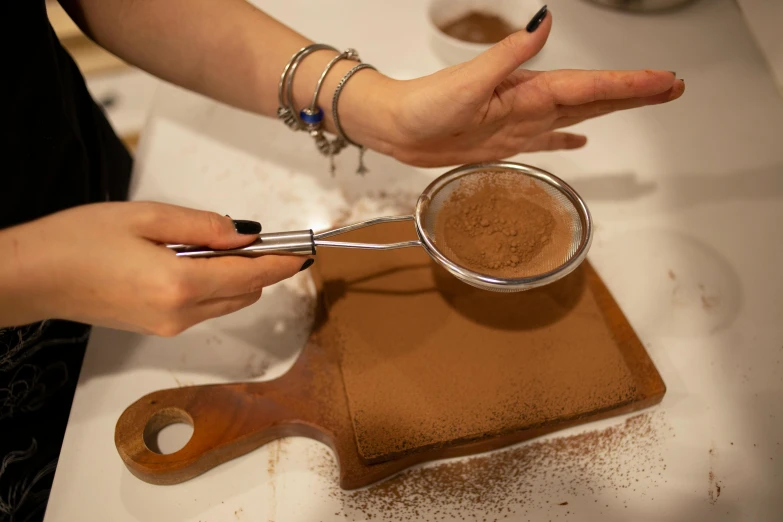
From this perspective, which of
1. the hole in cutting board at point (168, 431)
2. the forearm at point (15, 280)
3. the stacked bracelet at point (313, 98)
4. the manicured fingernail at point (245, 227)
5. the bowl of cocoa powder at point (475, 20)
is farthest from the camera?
the bowl of cocoa powder at point (475, 20)

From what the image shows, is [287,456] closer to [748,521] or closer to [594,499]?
[594,499]

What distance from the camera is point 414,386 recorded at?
76cm

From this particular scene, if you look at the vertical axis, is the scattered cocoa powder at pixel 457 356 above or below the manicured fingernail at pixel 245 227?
below

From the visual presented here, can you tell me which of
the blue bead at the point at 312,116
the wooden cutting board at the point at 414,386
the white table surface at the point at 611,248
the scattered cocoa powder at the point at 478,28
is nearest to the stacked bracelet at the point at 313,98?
the blue bead at the point at 312,116

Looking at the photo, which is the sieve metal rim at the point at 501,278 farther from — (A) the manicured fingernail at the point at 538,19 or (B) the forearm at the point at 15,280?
(B) the forearm at the point at 15,280

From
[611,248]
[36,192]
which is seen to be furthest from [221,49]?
[611,248]

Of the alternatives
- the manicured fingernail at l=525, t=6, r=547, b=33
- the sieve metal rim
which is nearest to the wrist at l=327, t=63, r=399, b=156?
the sieve metal rim

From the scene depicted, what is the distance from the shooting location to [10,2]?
667mm

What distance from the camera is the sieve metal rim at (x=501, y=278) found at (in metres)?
0.72

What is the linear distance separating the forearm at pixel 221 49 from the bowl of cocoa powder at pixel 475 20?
41cm

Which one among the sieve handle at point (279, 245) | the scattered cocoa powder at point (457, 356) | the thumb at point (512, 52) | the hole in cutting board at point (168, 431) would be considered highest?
the thumb at point (512, 52)

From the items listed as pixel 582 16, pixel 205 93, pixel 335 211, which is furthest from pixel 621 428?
pixel 582 16

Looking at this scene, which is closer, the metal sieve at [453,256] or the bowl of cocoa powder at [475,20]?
the metal sieve at [453,256]

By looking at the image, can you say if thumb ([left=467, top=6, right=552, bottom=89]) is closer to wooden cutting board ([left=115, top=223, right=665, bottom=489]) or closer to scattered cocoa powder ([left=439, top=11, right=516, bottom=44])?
wooden cutting board ([left=115, top=223, right=665, bottom=489])
